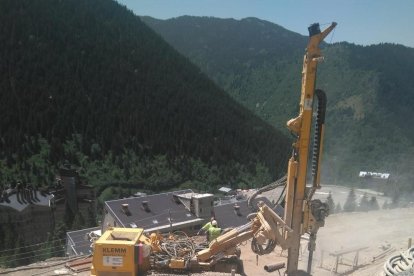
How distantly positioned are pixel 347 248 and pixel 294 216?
31.0 ft

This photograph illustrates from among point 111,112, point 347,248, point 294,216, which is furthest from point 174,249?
point 111,112

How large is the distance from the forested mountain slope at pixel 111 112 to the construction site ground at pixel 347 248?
149ft

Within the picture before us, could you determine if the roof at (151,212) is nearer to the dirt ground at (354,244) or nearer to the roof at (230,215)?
the roof at (230,215)

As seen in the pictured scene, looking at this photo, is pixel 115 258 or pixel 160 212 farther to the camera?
pixel 160 212

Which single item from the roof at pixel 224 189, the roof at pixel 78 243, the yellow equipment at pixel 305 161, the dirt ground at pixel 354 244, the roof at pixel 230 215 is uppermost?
the yellow equipment at pixel 305 161

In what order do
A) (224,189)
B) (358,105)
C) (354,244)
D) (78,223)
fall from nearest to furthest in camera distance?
(354,244)
(78,223)
(224,189)
(358,105)

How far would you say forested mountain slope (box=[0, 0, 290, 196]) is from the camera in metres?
74.0

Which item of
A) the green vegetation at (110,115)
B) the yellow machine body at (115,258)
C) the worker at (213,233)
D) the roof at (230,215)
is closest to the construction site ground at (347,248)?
the worker at (213,233)

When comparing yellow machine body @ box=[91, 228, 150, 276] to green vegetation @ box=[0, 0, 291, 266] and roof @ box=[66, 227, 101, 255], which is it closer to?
roof @ box=[66, 227, 101, 255]

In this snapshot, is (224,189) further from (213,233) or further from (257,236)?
(257,236)

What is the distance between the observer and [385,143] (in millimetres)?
118750

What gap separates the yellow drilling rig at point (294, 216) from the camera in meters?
11.0

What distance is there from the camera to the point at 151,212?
104ft

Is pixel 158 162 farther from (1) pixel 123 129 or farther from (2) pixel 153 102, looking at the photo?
(2) pixel 153 102
